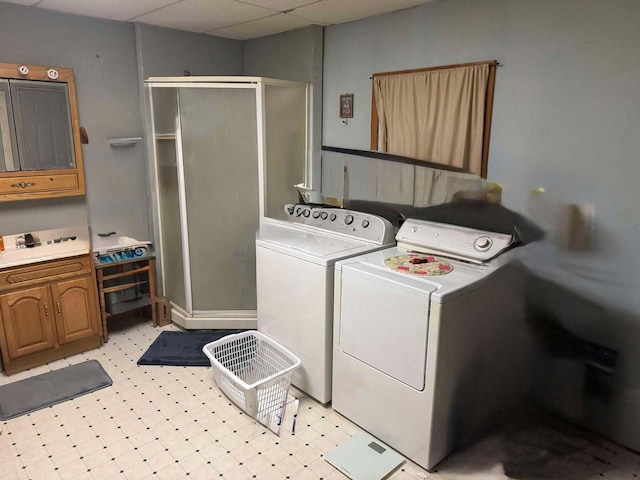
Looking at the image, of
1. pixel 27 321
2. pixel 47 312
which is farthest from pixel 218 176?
pixel 27 321

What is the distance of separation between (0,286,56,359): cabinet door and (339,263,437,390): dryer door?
188 centimetres

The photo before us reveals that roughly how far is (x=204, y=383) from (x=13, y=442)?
957 millimetres

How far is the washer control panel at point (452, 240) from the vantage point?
2.15 metres

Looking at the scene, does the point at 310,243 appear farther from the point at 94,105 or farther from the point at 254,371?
the point at 94,105

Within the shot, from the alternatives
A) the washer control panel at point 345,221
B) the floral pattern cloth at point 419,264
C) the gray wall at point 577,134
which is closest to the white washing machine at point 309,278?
the washer control panel at point 345,221

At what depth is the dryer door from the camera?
189cm

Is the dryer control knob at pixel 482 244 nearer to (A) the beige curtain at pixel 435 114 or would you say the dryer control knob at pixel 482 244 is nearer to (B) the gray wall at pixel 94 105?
(A) the beige curtain at pixel 435 114

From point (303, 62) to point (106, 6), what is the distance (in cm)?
132

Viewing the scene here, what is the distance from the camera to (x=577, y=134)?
2049 mm

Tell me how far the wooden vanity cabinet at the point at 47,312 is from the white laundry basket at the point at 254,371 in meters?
0.93

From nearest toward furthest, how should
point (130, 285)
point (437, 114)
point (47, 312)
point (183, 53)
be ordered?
point (437, 114), point (47, 312), point (130, 285), point (183, 53)

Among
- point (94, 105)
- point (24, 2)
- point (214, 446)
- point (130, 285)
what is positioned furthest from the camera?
point (130, 285)

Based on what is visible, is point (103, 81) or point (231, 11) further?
point (103, 81)

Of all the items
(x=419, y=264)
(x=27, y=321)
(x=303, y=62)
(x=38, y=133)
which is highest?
(x=303, y=62)
